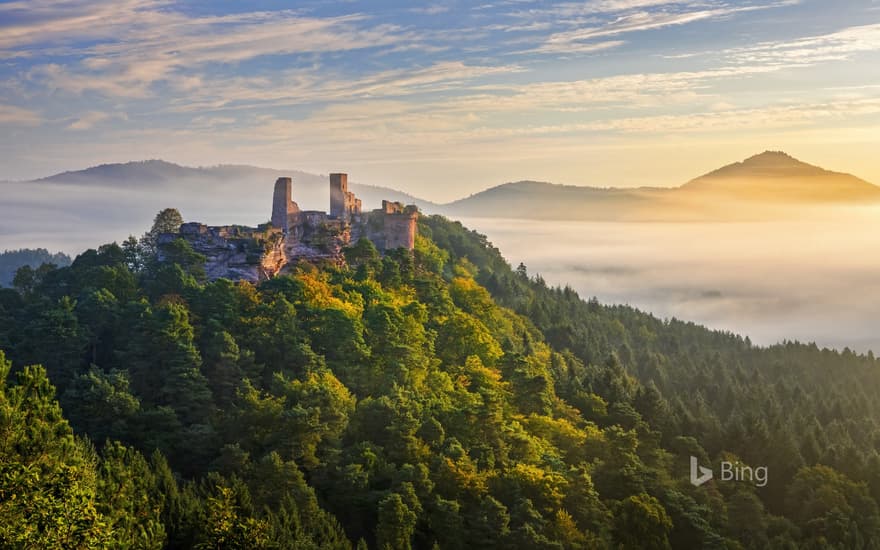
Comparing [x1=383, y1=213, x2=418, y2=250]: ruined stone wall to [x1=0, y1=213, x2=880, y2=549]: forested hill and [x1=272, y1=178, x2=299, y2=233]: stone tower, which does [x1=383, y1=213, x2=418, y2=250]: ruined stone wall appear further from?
[x1=272, y1=178, x2=299, y2=233]: stone tower

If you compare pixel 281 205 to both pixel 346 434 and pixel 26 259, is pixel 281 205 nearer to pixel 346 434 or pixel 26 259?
pixel 346 434

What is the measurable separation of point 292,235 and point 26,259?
12567 cm

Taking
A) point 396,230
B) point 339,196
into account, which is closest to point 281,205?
point 339,196

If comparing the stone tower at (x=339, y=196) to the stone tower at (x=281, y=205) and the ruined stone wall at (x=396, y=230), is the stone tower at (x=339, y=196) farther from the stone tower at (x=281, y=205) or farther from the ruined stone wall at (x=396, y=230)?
the stone tower at (x=281, y=205)

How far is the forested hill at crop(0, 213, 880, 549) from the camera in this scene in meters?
35.4

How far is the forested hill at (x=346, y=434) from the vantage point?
35406 millimetres

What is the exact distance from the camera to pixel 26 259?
18088 cm

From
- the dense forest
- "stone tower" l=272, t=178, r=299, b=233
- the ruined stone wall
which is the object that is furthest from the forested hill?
Result: the dense forest

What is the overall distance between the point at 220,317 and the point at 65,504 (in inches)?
1109

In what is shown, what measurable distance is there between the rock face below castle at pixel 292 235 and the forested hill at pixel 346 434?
2447 mm

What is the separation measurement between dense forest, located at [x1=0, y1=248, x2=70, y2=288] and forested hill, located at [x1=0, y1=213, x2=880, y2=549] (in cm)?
10499

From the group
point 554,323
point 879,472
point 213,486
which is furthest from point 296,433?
point 554,323

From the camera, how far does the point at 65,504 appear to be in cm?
2900

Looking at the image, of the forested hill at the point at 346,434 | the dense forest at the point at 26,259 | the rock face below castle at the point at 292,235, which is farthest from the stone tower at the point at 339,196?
the dense forest at the point at 26,259
